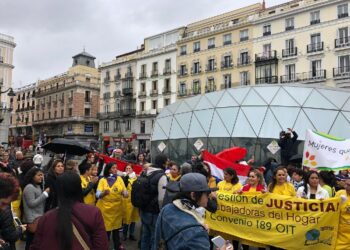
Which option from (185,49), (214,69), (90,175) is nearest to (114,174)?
(90,175)

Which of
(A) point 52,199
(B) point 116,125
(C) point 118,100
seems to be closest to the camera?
(A) point 52,199

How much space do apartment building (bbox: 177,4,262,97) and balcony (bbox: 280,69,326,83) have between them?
4645 mm

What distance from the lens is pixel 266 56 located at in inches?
1756

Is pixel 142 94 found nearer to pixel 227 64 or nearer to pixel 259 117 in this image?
pixel 227 64

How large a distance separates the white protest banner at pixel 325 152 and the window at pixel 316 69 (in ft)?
108

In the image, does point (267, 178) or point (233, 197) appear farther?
point (267, 178)

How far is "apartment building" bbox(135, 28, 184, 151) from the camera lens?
54.5m

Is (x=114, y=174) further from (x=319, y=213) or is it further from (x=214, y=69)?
(x=214, y=69)

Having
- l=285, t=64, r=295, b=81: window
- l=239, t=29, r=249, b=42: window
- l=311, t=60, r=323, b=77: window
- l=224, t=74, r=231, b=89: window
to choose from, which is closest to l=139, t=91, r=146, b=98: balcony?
l=224, t=74, r=231, b=89: window

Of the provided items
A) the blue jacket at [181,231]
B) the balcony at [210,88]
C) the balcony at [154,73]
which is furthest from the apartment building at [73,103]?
the blue jacket at [181,231]

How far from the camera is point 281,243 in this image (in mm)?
6199

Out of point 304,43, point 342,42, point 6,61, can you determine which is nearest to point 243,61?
point 304,43

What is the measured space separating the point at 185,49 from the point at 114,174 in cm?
4709

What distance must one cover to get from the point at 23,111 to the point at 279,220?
8614 centimetres
